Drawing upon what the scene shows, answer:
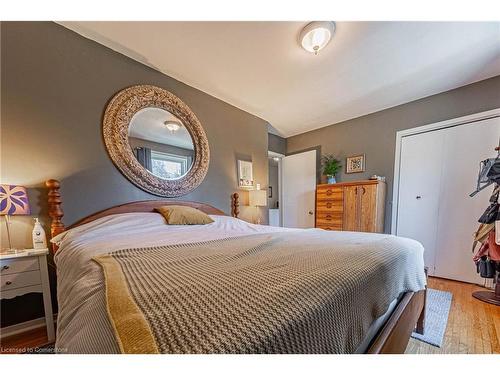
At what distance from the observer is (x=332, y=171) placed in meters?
3.30

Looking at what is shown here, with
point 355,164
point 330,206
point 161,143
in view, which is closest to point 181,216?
point 161,143

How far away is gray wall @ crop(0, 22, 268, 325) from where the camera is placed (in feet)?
4.40

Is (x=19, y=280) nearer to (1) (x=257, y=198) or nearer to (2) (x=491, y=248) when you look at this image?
(1) (x=257, y=198)

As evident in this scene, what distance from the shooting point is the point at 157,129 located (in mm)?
2043

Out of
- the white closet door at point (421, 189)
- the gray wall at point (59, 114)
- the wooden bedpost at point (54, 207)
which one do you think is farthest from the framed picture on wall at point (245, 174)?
the white closet door at point (421, 189)

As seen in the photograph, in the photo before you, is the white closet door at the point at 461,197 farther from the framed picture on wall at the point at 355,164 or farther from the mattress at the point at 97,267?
the mattress at the point at 97,267

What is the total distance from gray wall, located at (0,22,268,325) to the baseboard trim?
0.16 feet

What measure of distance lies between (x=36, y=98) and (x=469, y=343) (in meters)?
3.61

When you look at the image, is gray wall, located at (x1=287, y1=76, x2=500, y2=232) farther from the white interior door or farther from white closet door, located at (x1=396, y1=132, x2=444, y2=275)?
the white interior door

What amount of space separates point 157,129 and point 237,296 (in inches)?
80.8

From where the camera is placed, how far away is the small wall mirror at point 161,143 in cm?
190

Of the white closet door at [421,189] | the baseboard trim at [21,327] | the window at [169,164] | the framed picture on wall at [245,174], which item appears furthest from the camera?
the framed picture on wall at [245,174]

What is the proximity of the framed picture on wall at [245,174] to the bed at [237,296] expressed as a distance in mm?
1818
